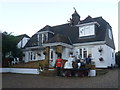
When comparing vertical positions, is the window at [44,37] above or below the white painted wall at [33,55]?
above

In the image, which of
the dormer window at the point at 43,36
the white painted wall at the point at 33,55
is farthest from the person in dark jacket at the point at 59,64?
the dormer window at the point at 43,36

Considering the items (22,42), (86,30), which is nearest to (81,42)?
(86,30)

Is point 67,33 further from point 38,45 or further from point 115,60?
point 115,60

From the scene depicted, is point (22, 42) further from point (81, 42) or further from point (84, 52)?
point (84, 52)

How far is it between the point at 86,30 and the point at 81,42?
1.86 m

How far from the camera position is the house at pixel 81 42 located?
72.0ft

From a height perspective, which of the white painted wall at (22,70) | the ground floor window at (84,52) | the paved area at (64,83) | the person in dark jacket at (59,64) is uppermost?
the ground floor window at (84,52)

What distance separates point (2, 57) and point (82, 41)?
445 inches

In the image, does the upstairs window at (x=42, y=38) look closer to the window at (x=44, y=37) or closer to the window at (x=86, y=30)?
the window at (x=44, y=37)

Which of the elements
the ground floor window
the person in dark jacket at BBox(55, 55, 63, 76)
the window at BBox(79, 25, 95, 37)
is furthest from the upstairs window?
the person in dark jacket at BBox(55, 55, 63, 76)

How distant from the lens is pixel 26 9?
53.4 ft

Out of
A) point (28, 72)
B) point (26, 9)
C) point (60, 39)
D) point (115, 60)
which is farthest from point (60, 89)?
point (115, 60)

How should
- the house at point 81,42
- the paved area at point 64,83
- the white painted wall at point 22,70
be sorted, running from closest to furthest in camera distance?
the paved area at point 64,83 → the white painted wall at point 22,70 → the house at point 81,42

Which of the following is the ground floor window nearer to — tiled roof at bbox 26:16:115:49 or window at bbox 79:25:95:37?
tiled roof at bbox 26:16:115:49
